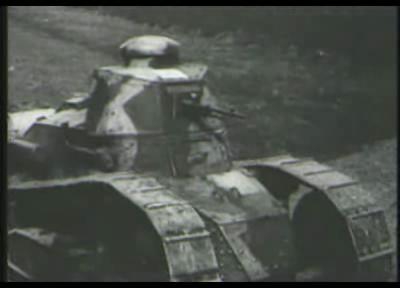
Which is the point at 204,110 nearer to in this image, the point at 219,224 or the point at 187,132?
the point at 187,132

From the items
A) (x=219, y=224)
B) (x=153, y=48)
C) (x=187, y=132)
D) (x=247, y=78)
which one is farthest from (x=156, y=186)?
(x=247, y=78)

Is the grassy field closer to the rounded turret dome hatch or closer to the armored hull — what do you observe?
the rounded turret dome hatch

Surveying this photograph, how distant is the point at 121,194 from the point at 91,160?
566 mm

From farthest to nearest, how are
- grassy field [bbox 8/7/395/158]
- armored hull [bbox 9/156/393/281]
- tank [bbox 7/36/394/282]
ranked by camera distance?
grassy field [bbox 8/7/395/158], tank [bbox 7/36/394/282], armored hull [bbox 9/156/393/281]

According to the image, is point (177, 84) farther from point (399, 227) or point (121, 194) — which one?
point (399, 227)

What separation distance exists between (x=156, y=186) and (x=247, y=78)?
3.69 feet

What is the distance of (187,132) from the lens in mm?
4855

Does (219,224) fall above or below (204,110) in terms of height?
below

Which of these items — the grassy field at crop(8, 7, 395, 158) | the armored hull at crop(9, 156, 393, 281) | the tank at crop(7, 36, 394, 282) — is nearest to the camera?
the armored hull at crop(9, 156, 393, 281)

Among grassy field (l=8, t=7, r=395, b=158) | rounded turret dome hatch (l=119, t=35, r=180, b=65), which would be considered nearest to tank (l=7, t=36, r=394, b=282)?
rounded turret dome hatch (l=119, t=35, r=180, b=65)

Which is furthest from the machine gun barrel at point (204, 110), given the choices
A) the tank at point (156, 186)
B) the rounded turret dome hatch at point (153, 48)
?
the rounded turret dome hatch at point (153, 48)

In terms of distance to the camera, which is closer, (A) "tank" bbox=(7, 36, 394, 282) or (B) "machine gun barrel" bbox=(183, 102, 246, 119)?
(A) "tank" bbox=(7, 36, 394, 282)

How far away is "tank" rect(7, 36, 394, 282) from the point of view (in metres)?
4.54

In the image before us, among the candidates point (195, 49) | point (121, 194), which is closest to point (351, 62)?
point (195, 49)
